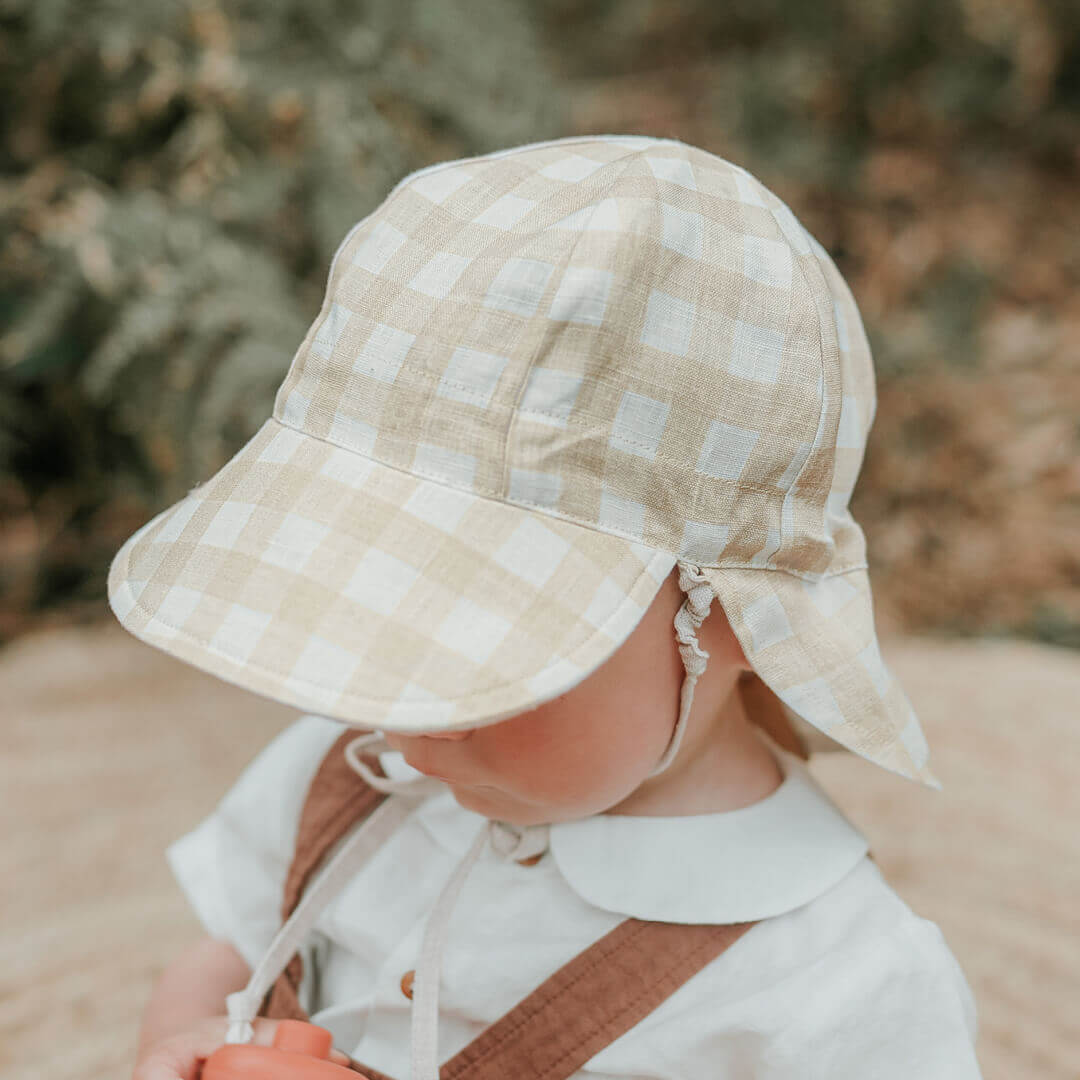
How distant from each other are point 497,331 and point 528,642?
0.19 metres

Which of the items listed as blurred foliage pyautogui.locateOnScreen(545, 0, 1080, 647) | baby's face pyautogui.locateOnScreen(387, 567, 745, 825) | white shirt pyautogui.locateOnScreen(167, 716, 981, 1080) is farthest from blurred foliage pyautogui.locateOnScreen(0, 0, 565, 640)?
baby's face pyautogui.locateOnScreen(387, 567, 745, 825)

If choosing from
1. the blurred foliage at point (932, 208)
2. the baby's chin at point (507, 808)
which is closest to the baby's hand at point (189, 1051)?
the baby's chin at point (507, 808)

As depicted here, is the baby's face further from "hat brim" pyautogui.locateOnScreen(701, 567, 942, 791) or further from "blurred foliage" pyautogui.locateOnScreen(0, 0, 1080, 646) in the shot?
"blurred foliage" pyautogui.locateOnScreen(0, 0, 1080, 646)

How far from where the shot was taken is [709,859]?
853mm

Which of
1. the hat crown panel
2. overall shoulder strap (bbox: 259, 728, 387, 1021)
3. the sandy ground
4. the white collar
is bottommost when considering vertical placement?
the sandy ground

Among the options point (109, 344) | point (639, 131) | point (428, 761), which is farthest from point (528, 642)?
point (639, 131)

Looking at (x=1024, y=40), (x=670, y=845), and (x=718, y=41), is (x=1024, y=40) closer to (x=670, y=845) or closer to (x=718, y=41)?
(x=718, y=41)

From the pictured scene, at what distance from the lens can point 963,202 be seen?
346cm

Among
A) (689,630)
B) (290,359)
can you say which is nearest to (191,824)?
(290,359)

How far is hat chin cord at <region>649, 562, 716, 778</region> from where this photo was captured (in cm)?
72

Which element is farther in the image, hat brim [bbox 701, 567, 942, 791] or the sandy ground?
the sandy ground

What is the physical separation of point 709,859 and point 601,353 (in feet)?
1.32

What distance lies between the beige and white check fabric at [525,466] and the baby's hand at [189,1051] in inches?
15.3

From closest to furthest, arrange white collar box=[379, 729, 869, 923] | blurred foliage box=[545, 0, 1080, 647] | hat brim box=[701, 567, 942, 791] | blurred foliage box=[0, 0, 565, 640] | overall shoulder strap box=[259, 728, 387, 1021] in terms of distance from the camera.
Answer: hat brim box=[701, 567, 942, 791] < white collar box=[379, 729, 869, 923] < overall shoulder strap box=[259, 728, 387, 1021] < blurred foliage box=[0, 0, 565, 640] < blurred foliage box=[545, 0, 1080, 647]
